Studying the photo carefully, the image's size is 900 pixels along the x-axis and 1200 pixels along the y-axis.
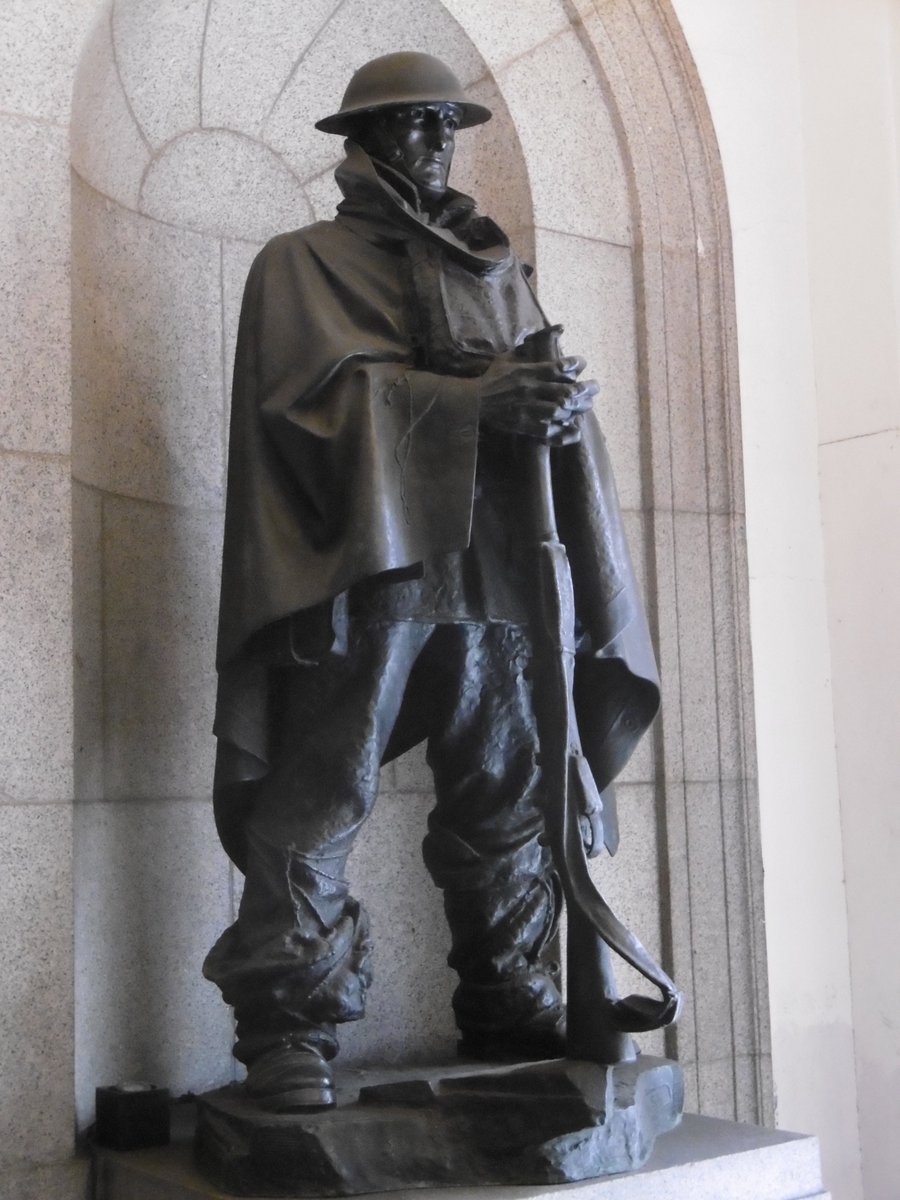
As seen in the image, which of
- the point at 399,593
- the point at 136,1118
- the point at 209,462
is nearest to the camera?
the point at 399,593

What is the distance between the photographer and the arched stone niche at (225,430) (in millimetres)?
3699

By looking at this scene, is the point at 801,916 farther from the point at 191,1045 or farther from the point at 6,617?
the point at 6,617

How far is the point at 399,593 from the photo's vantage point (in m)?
3.05

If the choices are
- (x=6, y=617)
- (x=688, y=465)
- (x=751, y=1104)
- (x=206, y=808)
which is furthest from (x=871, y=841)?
(x=6, y=617)

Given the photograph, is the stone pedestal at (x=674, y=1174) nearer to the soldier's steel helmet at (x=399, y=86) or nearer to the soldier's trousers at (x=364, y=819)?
the soldier's trousers at (x=364, y=819)

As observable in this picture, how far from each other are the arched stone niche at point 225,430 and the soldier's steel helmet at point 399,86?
30.2 inches

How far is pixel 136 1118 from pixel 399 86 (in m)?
2.11

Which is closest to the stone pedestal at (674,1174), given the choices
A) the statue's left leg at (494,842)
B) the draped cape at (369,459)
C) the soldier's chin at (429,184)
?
the statue's left leg at (494,842)

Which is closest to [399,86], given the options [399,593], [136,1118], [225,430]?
[399,593]

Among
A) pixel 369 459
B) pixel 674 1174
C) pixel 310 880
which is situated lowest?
pixel 674 1174

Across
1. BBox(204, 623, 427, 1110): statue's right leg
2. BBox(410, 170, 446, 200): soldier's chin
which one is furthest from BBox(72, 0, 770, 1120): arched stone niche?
BBox(410, 170, 446, 200): soldier's chin

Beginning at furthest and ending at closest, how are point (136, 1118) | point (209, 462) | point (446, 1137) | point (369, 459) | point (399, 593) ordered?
point (209, 462)
point (136, 1118)
point (399, 593)
point (369, 459)
point (446, 1137)

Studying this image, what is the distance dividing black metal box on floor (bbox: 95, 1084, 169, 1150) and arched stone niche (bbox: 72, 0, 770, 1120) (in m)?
0.26

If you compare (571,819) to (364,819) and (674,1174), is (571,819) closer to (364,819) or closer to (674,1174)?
(364,819)
